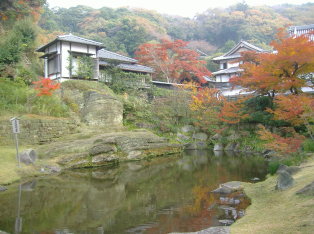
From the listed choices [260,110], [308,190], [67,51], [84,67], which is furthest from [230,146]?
[308,190]

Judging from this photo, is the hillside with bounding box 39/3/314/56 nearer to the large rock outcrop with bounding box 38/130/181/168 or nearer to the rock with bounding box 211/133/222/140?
the rock with bounding box 211/133/222/140

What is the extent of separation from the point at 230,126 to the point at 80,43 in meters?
Answer: 14.2

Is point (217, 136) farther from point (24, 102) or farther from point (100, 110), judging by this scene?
point (24, 102)

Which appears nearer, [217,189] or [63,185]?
[217,189]

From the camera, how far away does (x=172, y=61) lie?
3206cm

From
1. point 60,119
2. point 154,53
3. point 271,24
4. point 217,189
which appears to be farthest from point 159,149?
point 271,24

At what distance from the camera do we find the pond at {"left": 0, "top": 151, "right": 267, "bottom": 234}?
694cm

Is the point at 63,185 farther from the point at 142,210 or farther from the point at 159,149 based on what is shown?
the point at 159,149

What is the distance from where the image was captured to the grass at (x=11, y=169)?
10867 millimetres

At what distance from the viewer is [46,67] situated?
24594 millimetres

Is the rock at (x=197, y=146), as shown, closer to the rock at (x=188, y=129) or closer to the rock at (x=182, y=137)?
the rock at (x=182, y=137)

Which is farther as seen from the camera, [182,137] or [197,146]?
[182,137]

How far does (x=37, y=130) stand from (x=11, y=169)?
14.7 feet

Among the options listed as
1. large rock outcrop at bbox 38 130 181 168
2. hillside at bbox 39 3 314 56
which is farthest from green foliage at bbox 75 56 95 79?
hillside at bbox 39 3 314 56
